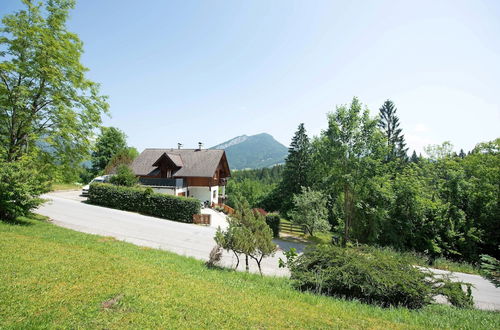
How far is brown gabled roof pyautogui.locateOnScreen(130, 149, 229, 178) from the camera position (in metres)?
29.5

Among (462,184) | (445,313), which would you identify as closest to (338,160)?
(462,184)

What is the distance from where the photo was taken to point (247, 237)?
909cm

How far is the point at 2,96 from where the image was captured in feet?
37.6

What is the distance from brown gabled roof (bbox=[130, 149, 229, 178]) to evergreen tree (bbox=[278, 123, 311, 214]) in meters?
15.8

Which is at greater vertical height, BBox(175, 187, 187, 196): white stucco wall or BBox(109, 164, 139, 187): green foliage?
BBox(109, 164, 139, 187): green foliage

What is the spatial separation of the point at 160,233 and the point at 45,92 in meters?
10.3

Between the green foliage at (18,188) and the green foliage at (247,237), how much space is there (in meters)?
9.49

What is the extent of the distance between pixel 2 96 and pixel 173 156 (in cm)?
1988

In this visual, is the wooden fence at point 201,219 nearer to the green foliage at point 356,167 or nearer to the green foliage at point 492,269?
the green foliage at point 356,167

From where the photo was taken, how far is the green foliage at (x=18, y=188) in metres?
10.8

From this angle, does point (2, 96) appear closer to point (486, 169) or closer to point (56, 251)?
point (56, 251)

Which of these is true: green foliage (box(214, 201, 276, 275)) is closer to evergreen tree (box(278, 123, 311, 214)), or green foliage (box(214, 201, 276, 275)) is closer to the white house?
the white house

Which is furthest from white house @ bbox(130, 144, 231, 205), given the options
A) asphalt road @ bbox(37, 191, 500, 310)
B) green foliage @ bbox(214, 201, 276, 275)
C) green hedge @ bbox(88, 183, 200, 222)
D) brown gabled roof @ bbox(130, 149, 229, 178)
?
green foliage @ bbox(214, 201, 276, 275)

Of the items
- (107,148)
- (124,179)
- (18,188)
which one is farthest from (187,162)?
(107,148)
